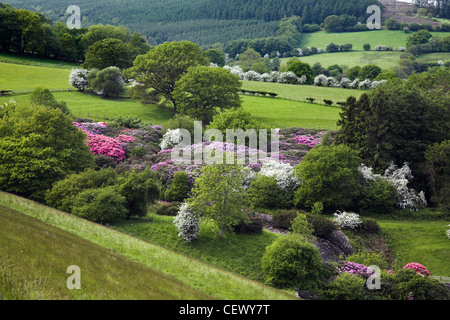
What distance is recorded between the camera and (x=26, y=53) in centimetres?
8888

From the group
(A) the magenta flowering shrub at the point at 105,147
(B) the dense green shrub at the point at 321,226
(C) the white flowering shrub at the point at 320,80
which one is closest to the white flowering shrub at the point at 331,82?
(C) the white flowering shrub at the point at 320,80

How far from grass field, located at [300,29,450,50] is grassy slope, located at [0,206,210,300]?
15876cm

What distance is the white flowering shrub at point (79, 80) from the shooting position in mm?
70500

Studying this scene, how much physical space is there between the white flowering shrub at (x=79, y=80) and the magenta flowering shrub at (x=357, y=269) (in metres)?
62.6

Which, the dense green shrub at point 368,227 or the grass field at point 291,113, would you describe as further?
the grass field at point 291,113

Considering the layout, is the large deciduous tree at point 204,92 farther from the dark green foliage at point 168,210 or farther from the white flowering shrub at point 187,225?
the white flowering shrub at point 187,225

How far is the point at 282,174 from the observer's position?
1432 inches

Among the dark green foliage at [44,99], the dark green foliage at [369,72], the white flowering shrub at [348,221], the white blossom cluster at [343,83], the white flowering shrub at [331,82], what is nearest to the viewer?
the white flowering shrub at [348,221]

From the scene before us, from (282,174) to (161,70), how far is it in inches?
1510

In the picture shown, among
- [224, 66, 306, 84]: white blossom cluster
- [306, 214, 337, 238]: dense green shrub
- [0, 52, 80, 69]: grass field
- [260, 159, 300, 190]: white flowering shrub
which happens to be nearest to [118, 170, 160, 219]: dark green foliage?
[260, 159, 300, 190]: white flowering shrub

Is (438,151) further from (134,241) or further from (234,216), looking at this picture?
(134,241)

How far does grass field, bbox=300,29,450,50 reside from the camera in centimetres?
15438
